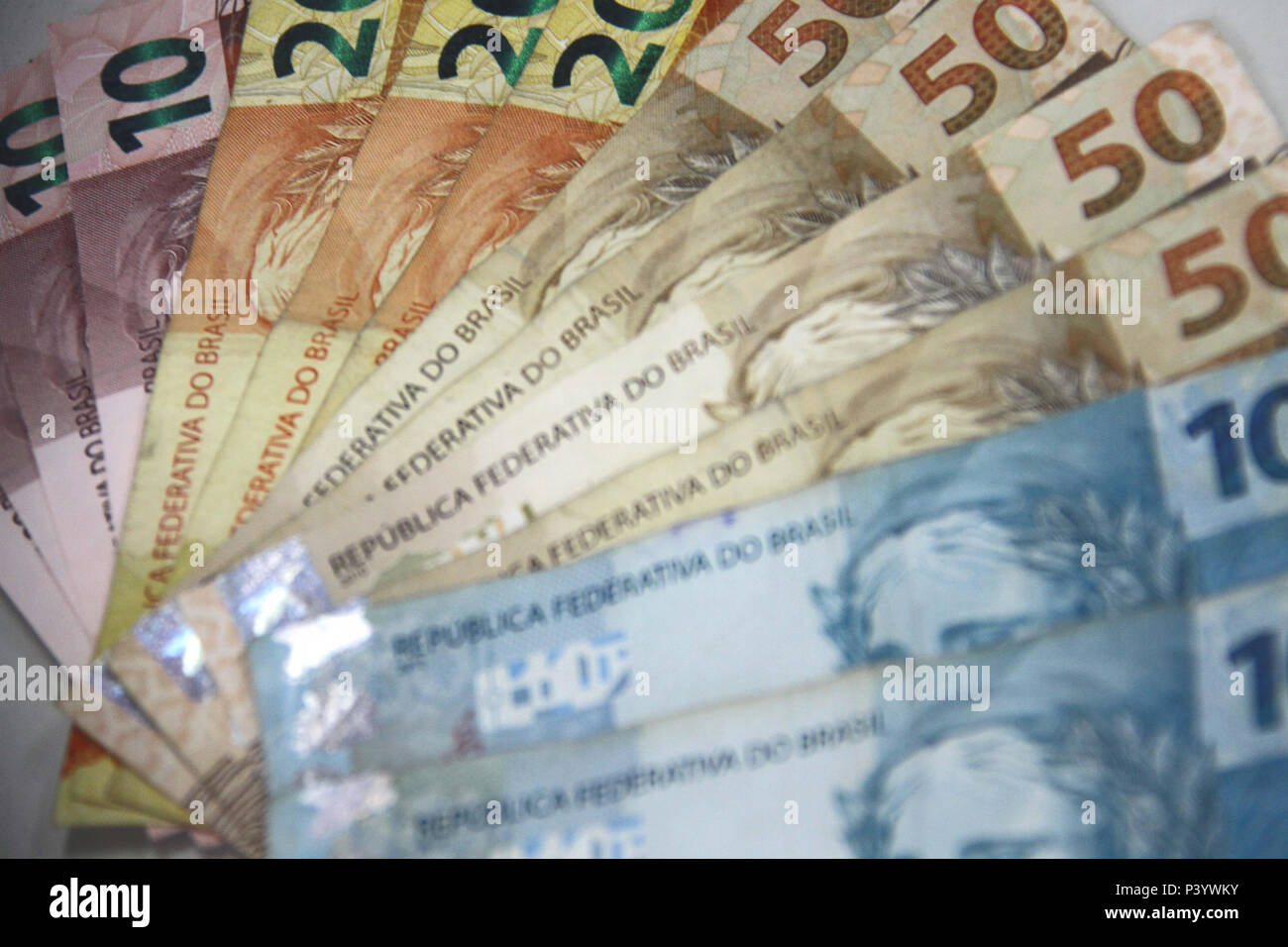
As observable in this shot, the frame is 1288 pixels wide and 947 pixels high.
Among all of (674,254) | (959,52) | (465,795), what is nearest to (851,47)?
(959,52)

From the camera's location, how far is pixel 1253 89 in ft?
6.05

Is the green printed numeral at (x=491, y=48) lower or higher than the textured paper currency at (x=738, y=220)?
higher

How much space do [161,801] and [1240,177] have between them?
1.95m

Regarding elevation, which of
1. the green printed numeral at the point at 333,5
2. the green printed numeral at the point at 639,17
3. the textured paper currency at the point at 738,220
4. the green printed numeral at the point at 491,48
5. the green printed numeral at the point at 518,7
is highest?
the green printed numeral at the point at 333,5

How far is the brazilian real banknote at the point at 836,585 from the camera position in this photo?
1.68m

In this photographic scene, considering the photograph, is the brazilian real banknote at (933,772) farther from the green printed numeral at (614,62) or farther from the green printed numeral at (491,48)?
the green printed numeral at (491,48)

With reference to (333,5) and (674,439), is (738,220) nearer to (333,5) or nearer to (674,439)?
(674,439)

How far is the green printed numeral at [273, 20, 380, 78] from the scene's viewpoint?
203 cm

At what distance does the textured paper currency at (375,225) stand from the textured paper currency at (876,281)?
0.73ft

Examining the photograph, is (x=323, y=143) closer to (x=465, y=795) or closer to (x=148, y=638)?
(x=148, y=638)

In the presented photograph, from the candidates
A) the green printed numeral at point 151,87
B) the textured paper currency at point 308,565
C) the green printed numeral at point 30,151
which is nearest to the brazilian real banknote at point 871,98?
the textured paper currency at point 308,565

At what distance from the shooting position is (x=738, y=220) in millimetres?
1887

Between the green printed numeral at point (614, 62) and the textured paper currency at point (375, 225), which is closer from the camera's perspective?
the textured paper currency at point (375, 225)
